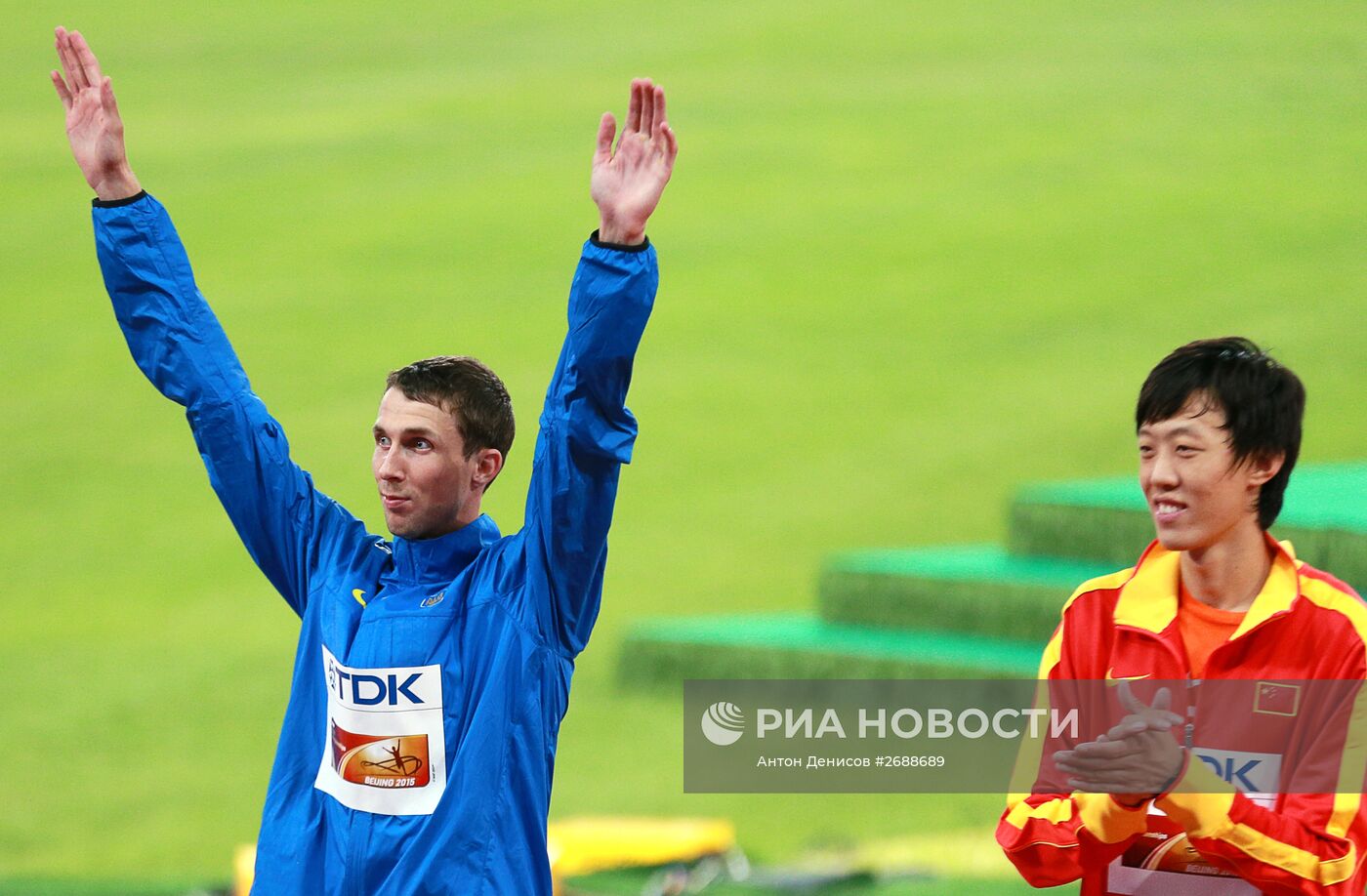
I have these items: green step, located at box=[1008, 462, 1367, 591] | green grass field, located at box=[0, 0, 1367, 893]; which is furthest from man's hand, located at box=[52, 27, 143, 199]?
green grass field, located at box=[0, 0, 1367, 893]

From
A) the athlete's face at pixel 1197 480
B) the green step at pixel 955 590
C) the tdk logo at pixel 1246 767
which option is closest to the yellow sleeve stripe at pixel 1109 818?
the tdk logo at pixel 1246 767

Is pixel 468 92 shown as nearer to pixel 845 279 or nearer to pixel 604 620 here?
pixel 845 279

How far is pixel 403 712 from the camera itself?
188 centimetres

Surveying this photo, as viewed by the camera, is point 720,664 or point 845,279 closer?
point 720,664

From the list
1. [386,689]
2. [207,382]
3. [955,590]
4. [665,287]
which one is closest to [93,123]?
[207,382]

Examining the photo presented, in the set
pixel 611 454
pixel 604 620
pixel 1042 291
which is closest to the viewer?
pixel 611 454

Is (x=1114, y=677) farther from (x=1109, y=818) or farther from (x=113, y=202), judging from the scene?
(x=113, y=202)

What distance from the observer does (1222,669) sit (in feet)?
5.79

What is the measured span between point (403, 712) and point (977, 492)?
5.73 meters

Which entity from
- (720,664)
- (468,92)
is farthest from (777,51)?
(720,664)

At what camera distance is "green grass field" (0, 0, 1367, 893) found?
641cm

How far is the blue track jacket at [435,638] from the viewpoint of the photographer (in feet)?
5.95

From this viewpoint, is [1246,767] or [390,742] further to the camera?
[390,742]

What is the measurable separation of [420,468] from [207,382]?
28 cm
